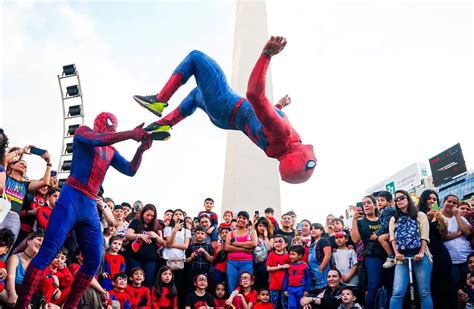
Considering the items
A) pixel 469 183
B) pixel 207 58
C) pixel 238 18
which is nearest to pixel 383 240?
pixel 207 58

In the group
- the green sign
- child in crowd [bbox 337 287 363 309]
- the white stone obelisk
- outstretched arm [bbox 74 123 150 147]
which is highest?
the green sign

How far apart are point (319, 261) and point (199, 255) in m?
1.52

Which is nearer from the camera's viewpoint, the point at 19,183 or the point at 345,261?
the point at 19,183

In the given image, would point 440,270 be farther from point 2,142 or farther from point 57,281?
point 2,142

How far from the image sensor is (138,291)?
5.28 m

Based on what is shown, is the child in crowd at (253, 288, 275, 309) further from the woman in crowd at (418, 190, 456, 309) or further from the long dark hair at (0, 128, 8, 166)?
the long dark hair at (0, 128, 8, 166)

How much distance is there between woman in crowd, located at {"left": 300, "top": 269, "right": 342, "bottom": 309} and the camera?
208 inches

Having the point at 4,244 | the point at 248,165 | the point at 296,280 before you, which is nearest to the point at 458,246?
the point at 296,280

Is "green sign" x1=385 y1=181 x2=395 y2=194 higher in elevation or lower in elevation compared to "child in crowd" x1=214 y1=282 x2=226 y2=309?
higher

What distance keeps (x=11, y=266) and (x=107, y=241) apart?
53.8 inches

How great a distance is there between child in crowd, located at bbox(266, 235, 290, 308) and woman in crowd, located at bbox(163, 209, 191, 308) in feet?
3.58

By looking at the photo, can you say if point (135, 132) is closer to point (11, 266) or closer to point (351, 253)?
point (11, 266)

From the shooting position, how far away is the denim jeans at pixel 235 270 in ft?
18.8

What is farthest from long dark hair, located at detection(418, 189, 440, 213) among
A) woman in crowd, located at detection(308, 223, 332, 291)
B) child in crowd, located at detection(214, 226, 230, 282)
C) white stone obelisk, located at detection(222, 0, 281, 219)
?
white stone obelisk, located at detection(222, 0, 281, 219)
